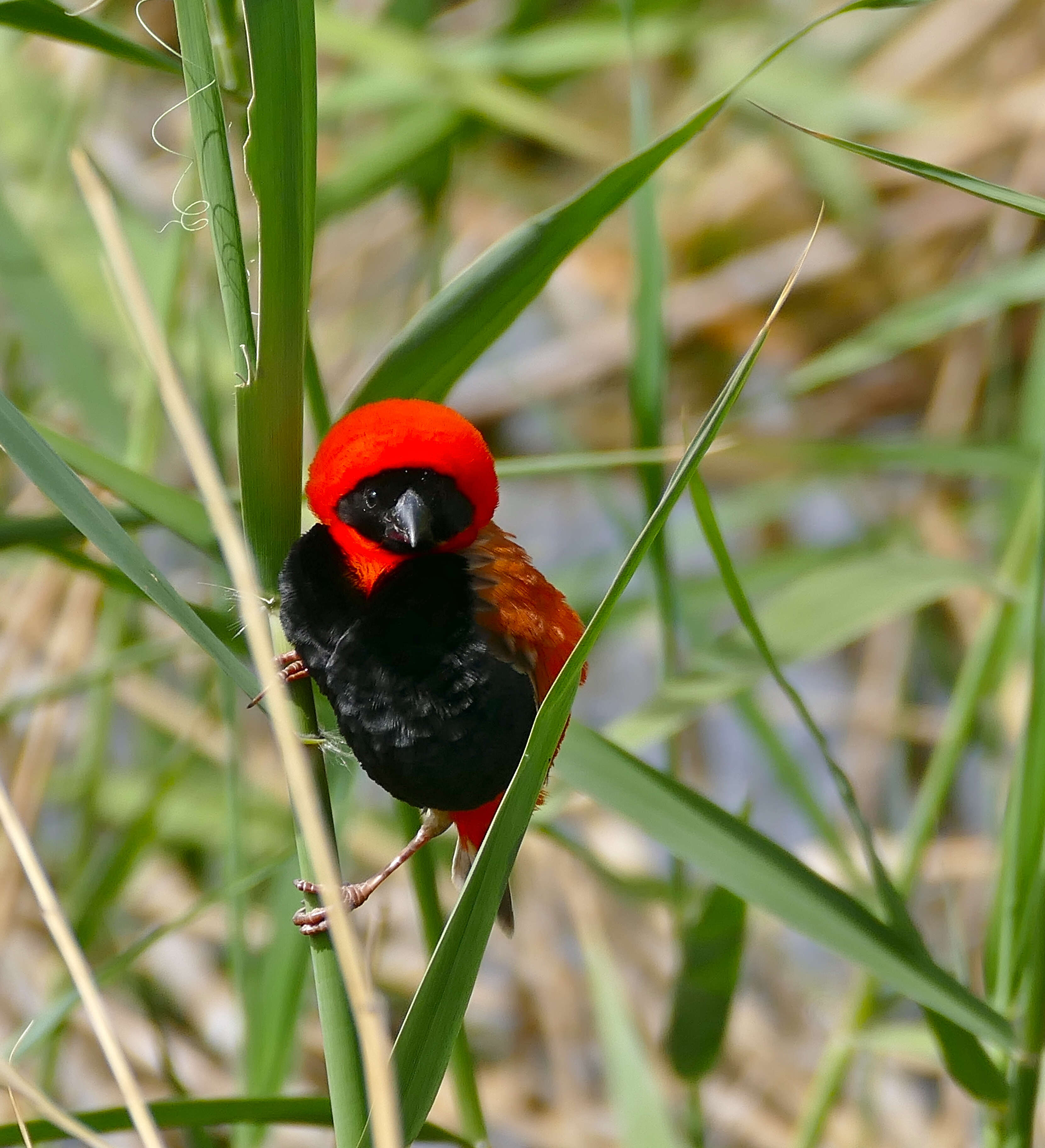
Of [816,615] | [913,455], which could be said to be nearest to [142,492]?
[816,615]

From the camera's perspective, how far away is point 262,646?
0.49m

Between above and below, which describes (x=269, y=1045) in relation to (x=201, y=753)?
below

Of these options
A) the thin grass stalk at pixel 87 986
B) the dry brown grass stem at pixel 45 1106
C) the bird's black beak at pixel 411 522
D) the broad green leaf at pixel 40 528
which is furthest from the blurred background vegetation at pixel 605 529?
the dry brown grass stem at pixel 45 1106

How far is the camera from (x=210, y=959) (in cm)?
220

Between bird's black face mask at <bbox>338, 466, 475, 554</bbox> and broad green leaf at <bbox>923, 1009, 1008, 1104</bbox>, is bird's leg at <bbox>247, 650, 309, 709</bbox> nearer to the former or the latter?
bird's black face mask at <bbox>338, 466, 475, 554</bbox>

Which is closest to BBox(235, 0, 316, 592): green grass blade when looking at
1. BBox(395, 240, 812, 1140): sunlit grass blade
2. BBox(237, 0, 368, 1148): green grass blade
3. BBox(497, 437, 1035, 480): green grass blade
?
BBox(237, 0, 368, 1148): green grass blade

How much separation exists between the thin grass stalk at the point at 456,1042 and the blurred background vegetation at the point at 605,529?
0.12 m

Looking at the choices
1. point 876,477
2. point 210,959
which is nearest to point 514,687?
point 210,959

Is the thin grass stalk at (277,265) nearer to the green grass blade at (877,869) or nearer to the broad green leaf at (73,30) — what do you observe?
the broad green leaf at (73,30)

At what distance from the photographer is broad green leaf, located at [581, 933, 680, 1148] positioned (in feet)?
3.84

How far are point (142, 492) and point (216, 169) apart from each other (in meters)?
0.24

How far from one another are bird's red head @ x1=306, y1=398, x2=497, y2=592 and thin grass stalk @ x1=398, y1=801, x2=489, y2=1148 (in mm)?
205

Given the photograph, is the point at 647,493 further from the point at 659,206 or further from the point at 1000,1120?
the point at 659,206

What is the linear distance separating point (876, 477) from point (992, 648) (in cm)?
185
